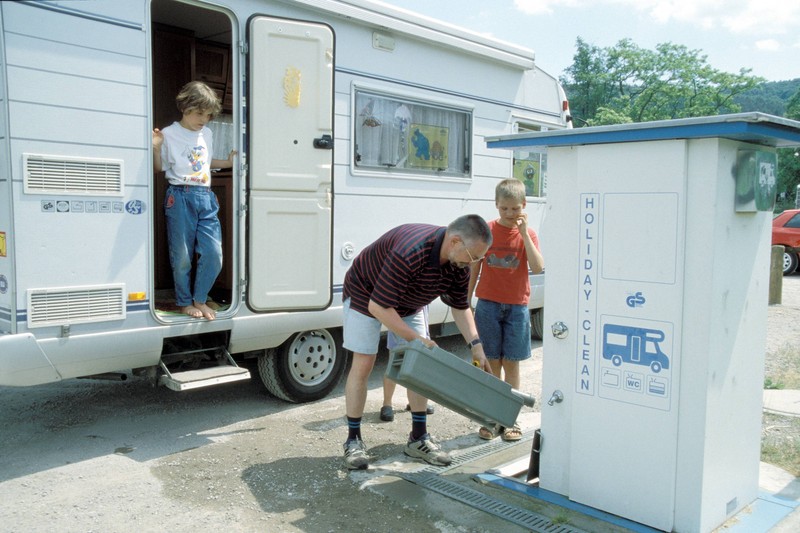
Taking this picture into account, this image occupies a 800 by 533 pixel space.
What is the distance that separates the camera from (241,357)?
5.67 meters

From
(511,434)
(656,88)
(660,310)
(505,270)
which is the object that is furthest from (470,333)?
(656,88)

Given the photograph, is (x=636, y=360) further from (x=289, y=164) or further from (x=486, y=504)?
(x=289, y=164)

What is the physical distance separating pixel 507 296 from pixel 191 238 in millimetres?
2168

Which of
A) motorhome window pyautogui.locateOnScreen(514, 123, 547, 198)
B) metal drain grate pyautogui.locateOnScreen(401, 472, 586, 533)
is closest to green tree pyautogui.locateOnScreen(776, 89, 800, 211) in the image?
motorhome window pyautogui.locateOnScreen(514, 123, 547, 198)

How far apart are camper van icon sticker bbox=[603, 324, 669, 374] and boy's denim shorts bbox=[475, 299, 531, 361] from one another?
1.25 m

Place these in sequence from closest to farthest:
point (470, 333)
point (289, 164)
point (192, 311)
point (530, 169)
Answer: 1. point (470, 333)
2. point (192, 311)
3. point (289, 164)
4. point (530, 169)

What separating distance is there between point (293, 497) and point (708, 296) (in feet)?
7.59

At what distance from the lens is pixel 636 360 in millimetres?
3389

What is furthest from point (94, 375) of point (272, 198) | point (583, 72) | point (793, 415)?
point (583, 72)

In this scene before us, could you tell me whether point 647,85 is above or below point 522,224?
above

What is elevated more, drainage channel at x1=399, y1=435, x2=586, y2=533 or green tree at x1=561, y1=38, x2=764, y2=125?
green tree at x1=561, y1=38, x2=764, y2=125

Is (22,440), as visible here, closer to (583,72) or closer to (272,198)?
Result: (272,198)

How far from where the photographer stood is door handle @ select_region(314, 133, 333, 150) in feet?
17.2

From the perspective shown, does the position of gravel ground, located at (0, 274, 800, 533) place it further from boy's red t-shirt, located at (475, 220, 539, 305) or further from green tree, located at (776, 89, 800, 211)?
green tree, located at (776, 89, 800, 211)
